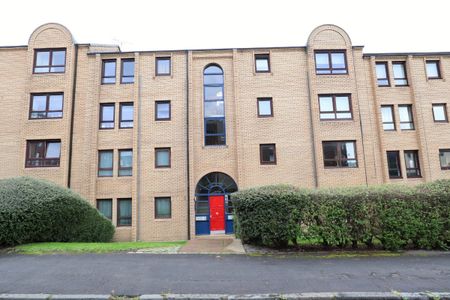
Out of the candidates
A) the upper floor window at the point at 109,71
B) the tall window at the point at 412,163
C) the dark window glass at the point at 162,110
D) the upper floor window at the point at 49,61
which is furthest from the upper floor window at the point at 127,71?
the tall window at the point at 412,163

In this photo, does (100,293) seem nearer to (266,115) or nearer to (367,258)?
(367,258)

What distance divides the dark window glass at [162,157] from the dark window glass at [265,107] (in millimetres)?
6080

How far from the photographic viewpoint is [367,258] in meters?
7.64

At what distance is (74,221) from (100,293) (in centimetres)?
711

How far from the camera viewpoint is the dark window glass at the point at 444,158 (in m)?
17.2

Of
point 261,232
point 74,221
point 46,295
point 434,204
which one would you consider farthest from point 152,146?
point 434,204

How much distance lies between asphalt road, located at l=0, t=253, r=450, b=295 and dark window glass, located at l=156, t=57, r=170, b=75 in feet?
41.6

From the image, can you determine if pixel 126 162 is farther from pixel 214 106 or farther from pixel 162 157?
pixel 214 106

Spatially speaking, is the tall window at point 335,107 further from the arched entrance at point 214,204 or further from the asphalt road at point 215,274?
the asphalt road at point 215,274

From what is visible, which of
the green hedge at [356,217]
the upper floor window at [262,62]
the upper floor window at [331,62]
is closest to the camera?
the green hedge at [356,217]

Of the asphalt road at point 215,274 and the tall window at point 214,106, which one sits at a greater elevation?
the tall window at point 214,106

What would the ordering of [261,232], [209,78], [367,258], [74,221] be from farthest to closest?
[209,78]
[74,221]
[261,232]
[367,258]

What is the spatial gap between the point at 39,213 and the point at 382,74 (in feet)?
64.8

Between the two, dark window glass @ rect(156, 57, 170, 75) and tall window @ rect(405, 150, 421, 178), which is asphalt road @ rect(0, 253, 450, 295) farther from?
dark window glass @ rect(156, 57, 170, 75)
